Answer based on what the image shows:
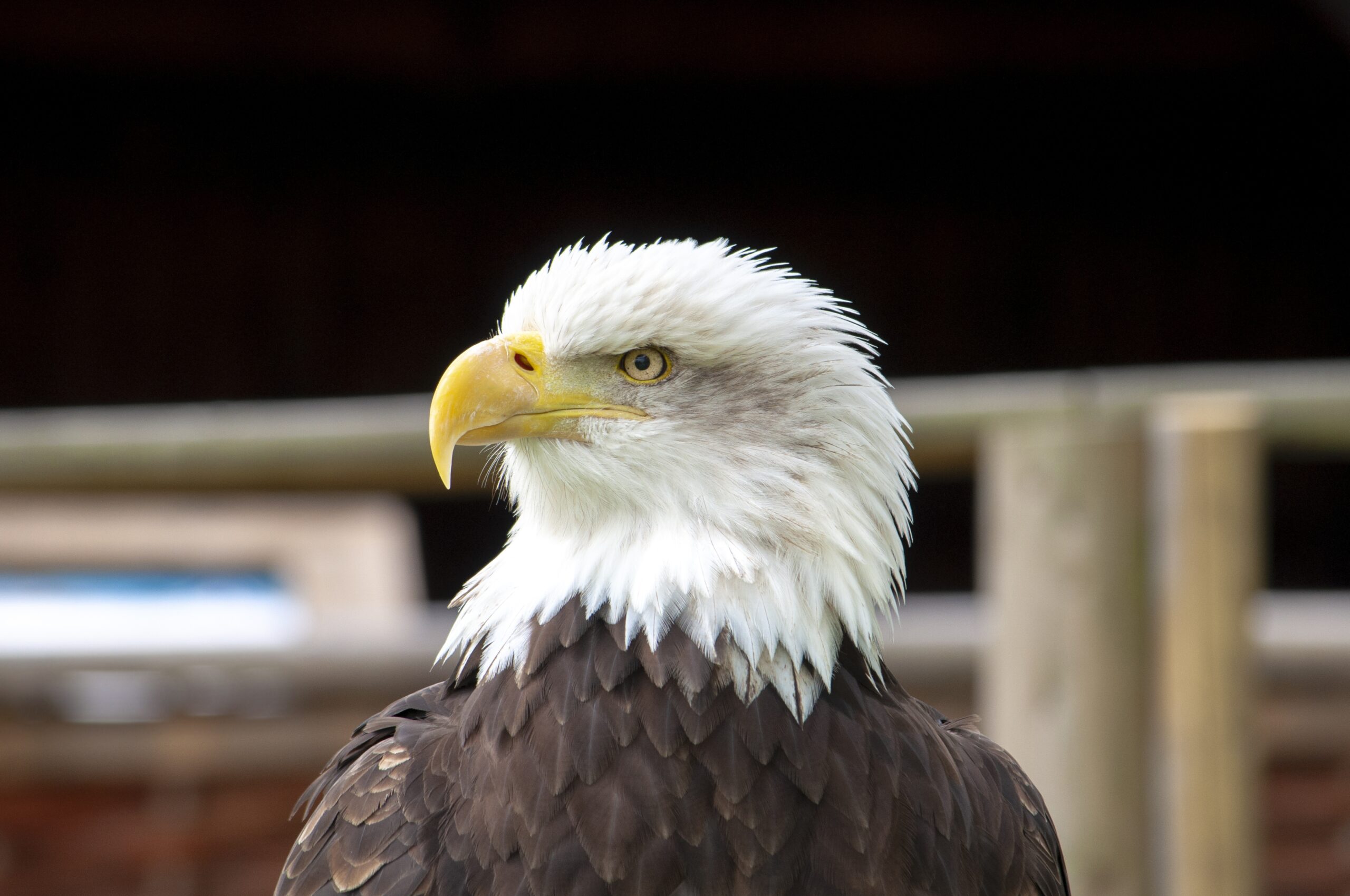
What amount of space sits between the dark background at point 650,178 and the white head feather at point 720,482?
14.4 feet

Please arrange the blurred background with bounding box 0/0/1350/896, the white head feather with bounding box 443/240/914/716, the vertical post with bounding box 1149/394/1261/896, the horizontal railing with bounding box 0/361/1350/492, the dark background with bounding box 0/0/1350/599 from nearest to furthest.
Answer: the white head feather with bounding box 443/240/914/716, the vertical post with bounding box 1149/394/1261/896, the horizontal railing with bounding box 0/361/1350/492, the blurred background with bounding box 0/0/1350/896, the dark background with bounding box 0/0/1350/599

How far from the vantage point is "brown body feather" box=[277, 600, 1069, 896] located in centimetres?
179

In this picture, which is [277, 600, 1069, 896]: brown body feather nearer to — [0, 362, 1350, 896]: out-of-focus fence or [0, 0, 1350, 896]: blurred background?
[0, 362, 1350, 896]: out-of-focus fence

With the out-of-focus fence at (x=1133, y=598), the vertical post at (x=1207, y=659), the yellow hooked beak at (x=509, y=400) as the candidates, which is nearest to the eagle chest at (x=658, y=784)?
the yellow hooked beak at (x=509, y=400)

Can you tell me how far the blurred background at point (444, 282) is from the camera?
329 centimetres

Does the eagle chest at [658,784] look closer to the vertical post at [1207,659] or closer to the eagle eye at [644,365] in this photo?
the eagle eye at [644,365]

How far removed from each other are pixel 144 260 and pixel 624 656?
5.44m

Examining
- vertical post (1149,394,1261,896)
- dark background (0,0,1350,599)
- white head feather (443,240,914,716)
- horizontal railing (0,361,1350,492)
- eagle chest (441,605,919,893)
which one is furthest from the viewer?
dark background (0,0,1350,599)

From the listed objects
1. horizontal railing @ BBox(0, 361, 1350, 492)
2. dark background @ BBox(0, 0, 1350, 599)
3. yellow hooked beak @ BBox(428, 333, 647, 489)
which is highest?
dark background @ BBox(0, 0, 1350, 599)

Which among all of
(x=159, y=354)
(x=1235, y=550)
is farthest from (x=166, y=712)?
(x=159, y=354)

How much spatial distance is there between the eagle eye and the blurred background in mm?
1131

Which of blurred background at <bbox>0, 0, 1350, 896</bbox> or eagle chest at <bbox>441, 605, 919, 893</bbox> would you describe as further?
blurred background at <bbox>0, 0, 1350, 896</bbox>

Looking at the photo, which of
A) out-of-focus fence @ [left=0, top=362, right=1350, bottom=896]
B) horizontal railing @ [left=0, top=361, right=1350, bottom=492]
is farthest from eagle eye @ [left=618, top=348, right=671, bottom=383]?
horizontal railing @ [left=0, top=361, right=1350, bottom=492]

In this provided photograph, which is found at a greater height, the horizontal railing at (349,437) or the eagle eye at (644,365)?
the eagle eye at (644,365)
